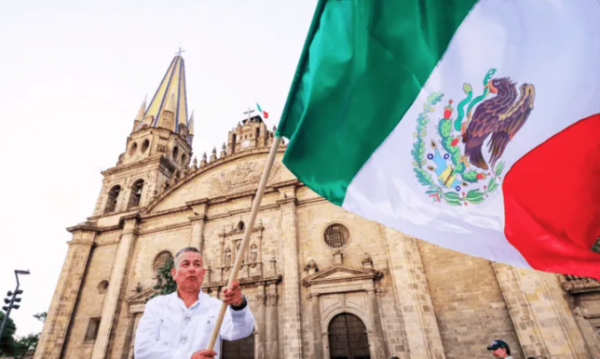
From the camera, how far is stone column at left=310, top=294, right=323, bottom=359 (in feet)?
42.2

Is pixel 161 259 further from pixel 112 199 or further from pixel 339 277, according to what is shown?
pixel 339 277

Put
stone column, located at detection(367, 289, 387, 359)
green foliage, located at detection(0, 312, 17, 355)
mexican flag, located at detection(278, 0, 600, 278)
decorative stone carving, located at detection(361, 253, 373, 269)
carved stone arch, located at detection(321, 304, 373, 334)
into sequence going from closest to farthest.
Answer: mexican flag, located at detection(278, 0, 600, 278) → stone column, located at detection(367, 289, 387, 359) → carved stone arch, located at detection(321, 304, 373, 334) → decorative stone carving, located at detection(361, 253, 373, 269) → green foliage, located at detection(0, 312, 17, 355)

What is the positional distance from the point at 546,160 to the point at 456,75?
106 centimetres

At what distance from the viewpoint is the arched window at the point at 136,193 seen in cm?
2323

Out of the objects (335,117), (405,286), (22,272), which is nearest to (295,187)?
(405,286)

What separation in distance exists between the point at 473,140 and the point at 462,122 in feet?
0.65

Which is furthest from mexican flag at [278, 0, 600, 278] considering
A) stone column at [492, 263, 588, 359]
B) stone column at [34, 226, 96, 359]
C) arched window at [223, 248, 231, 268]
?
stone column at [34, 226, 96, 359]

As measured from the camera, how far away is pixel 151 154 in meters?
25.1

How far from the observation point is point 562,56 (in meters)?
2.64

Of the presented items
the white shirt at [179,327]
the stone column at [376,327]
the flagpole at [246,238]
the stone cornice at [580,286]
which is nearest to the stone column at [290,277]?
the stone column at [376,327]

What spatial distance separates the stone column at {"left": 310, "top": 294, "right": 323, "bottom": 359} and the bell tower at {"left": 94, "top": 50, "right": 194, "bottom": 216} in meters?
14.1

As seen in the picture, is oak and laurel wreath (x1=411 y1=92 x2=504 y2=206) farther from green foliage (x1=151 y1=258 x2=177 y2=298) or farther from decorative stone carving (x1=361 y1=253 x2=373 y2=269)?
green foliage (x1=151 y1=258 x2=177 y2=298)

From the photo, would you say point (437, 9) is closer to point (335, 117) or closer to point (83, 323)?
point (335, 117)

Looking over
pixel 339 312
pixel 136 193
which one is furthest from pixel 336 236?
pixel 136 193
